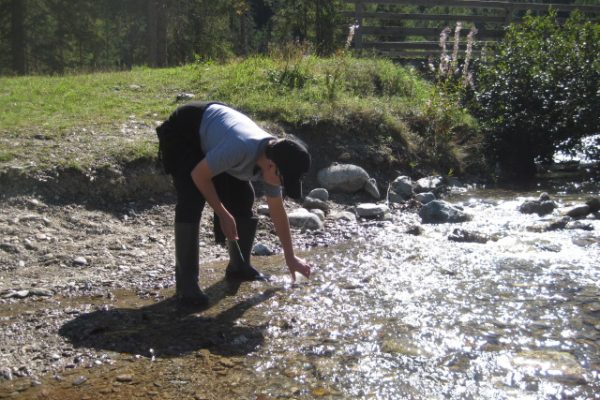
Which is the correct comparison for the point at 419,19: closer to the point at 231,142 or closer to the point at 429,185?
the point at 429,185

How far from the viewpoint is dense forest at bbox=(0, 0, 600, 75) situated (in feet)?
64.5

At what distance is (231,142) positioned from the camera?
13.0 feet

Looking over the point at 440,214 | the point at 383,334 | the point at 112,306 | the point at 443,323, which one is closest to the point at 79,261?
the point at 112,306

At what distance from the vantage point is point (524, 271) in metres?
5.49

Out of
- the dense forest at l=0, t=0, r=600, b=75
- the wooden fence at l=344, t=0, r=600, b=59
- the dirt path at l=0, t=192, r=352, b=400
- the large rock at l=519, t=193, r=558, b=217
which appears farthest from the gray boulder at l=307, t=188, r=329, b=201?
the dense forest at l=0, t=0, r=600, b=75

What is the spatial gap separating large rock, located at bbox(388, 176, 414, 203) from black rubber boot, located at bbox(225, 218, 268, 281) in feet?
11.2

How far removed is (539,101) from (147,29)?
67.1ft

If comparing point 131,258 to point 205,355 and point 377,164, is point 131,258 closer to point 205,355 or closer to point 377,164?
point 205,355

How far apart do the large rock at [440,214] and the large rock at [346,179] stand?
89 cm

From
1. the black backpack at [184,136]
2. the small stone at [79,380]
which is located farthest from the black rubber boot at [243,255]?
the small stone at [79,380]

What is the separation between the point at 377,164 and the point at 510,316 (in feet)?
15.3

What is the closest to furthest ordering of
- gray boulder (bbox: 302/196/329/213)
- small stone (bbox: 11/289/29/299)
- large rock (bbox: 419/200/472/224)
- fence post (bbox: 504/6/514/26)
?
small stone (bbox: 11/289/29/299), large rock (bbox: 419/200/472/224), gray boulder (bbox: 302/196/329/213), fence post (bbox: 504/6/514/26)

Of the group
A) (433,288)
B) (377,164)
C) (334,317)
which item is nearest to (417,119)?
(377,164)

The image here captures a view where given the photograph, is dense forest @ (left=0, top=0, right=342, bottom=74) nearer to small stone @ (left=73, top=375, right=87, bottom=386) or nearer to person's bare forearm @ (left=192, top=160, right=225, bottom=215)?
person's bare forearm @ (left=192, top=160, right=225, bottom=215)
